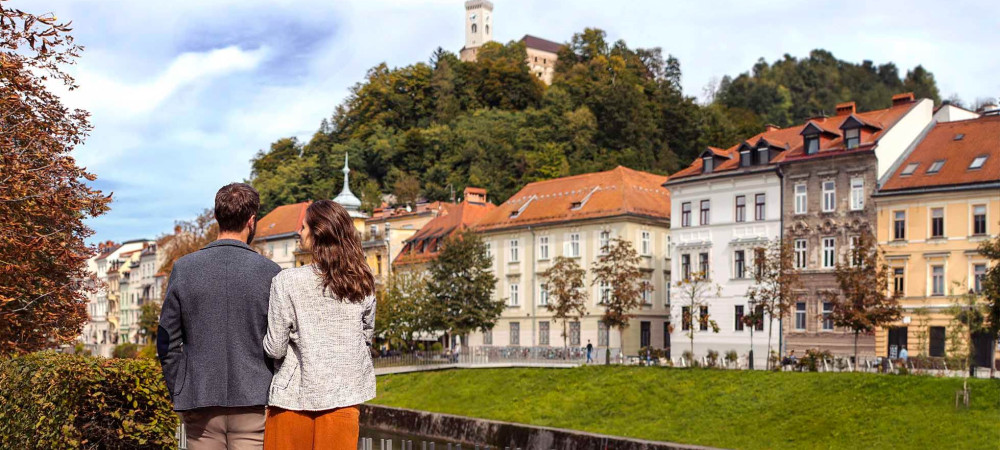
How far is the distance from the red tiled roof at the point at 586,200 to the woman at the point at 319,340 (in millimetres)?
55034

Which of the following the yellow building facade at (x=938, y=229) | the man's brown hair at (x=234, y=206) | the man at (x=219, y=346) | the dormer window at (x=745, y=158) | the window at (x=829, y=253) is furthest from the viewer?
the dormer window at (x=745, y=158)

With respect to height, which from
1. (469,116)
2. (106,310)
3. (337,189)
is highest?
(469,116)

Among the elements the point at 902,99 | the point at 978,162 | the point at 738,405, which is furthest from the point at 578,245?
the point at 738,405

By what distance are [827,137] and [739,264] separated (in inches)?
295

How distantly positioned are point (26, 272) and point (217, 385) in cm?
875

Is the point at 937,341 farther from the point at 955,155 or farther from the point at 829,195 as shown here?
the point at 829,195

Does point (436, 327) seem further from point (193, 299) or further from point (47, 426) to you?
point (193, 299)

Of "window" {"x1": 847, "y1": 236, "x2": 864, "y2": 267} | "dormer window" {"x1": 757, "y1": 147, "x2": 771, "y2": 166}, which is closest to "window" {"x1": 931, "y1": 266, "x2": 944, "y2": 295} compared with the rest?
"window" {"x1": 847, "y1": 236, "x2": 864, "y2": 267}

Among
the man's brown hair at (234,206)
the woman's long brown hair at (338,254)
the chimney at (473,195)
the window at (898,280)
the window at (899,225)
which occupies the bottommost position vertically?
the window at (898,280)

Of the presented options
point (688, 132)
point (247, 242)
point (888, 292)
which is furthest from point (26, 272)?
point (688, 132)

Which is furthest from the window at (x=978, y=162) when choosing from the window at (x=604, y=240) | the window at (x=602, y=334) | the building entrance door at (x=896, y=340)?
the window at (x=602, y=334)

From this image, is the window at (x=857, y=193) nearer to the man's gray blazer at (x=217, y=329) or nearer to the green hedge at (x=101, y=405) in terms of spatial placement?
the green hedge at (x=101, y=405)

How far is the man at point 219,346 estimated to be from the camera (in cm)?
598

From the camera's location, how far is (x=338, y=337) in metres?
5.93
